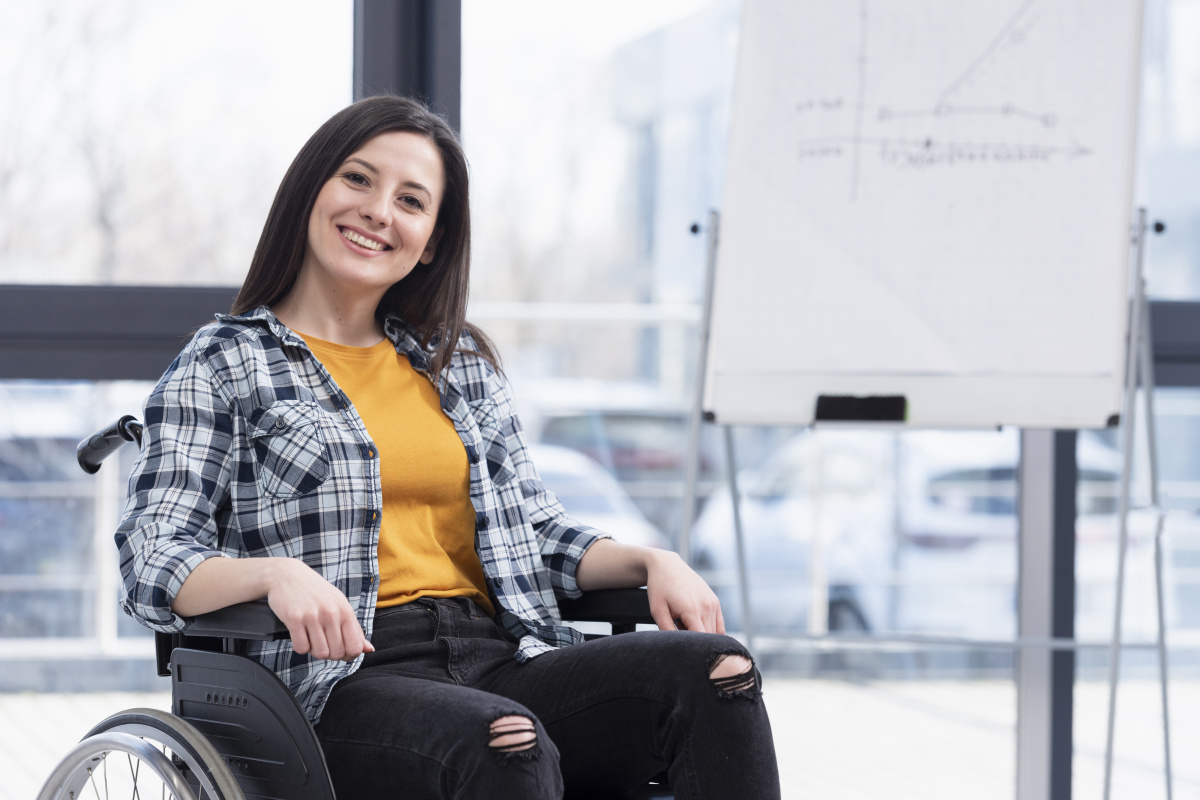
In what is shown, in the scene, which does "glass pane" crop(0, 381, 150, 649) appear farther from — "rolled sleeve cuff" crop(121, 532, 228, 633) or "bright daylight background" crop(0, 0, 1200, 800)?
"rolled sleeve cuff" crop(121, 532, 228, 633)

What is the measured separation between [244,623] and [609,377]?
4.34ft

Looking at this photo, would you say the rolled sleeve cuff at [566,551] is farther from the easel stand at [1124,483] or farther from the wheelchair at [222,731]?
the easel stand at [1124,483]

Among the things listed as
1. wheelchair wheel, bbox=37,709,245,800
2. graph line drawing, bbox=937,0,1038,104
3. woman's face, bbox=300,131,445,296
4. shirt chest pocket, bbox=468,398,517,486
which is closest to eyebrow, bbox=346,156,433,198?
woman's face, bbox=300,131,445,296

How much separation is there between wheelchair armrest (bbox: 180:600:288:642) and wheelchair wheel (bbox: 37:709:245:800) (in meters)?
0.10

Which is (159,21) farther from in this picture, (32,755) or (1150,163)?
(1150,163)

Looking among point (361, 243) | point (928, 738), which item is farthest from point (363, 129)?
point (928, 738)

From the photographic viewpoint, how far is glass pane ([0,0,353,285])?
1.91 metres

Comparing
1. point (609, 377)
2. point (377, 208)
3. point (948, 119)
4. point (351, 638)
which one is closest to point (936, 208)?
point (948, 119)

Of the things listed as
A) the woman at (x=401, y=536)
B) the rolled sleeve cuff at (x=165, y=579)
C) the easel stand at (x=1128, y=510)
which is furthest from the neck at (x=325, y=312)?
the easel stand at (x=1128, y=510)

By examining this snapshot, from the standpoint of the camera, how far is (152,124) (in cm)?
196

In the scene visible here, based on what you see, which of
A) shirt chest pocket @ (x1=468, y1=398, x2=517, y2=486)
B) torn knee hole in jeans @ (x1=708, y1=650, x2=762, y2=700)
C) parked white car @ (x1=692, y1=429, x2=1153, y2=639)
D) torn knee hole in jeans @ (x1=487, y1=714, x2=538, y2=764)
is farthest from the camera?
parked white car @ (x1=692, y1=429, x2=1153, y2=639)

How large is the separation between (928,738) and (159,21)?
7.09 ft

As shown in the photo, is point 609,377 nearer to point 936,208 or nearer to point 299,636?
point 936,208

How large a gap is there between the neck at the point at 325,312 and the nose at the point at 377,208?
0.36 feet
